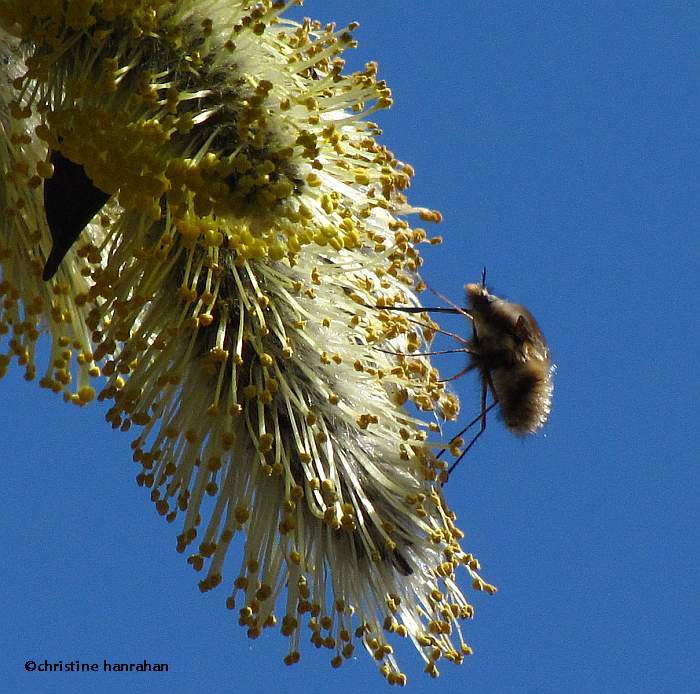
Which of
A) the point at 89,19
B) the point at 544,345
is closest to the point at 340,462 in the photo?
the point at 544,345

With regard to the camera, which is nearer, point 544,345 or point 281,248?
point 281,248

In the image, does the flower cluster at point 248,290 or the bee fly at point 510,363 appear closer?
the flower cluster at point 248,290

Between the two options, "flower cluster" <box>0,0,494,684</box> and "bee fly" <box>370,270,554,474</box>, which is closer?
"flower cluster" <box>0,0,494,684</box>

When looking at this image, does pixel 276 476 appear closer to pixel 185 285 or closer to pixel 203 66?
pixel 185 285

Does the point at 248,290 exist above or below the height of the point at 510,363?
below
